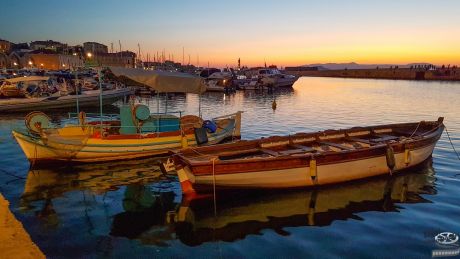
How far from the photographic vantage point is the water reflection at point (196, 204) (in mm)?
8992

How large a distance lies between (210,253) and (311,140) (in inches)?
315

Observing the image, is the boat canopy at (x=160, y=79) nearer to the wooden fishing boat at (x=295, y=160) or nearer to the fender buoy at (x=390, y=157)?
the wooden fishing boat at (x=295, y=160)

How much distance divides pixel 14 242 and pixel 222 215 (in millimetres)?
5114

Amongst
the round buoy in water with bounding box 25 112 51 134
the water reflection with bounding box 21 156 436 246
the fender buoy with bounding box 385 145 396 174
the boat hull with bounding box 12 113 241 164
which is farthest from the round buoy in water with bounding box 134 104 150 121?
the fender buoy with bounding box 385 145 396 174

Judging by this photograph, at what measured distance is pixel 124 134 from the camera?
1498 cm

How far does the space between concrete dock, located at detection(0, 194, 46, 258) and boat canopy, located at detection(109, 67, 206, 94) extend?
7.96 meters

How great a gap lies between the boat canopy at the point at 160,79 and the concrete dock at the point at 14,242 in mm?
7961

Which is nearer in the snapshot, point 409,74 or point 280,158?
point 280,158

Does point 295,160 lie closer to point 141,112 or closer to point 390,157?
point 390,157

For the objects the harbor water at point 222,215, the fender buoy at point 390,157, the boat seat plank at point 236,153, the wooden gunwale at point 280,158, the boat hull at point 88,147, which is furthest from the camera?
the boat hull at point 88,147

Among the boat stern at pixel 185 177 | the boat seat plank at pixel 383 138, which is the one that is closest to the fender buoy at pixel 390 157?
the boat seat plank at pixel 383 138

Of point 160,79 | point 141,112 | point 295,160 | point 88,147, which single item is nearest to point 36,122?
point 88,147

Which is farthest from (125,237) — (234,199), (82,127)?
(82,127)

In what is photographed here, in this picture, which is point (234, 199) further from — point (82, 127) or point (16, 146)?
point (16, 146)
